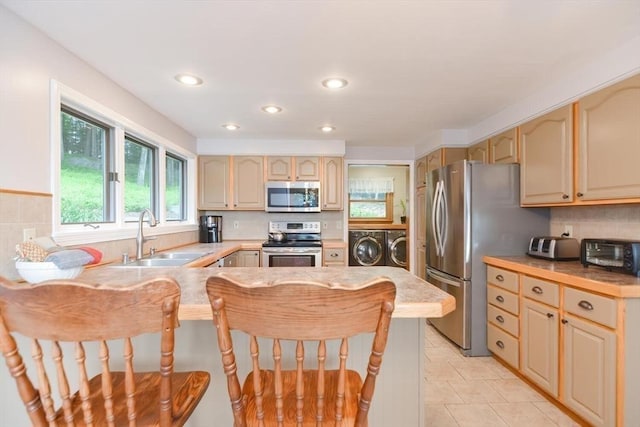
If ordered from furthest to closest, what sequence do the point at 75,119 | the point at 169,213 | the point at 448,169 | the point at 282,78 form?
the point at 169,213 < the point at 448,169 < the point at 282,78 < the point at 75,119

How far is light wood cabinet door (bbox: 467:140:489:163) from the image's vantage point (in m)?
3.33

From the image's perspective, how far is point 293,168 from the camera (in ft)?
13.6

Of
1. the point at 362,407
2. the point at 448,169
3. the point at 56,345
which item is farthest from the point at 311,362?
the point at 448,169

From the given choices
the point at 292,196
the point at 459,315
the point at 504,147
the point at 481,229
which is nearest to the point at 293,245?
the point at 292,196

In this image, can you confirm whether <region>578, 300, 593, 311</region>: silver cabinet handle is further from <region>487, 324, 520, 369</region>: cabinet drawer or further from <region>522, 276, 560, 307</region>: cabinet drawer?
<region>487, 324, 520, 369</region>: cabinet drawer

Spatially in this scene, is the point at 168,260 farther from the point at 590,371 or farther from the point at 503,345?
the point at 590,371

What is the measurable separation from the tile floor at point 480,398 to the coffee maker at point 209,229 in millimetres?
2705

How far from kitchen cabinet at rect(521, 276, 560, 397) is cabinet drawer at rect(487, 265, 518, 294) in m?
0.10

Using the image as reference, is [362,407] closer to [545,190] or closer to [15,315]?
[15,315]

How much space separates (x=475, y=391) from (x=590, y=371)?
738 millimetres

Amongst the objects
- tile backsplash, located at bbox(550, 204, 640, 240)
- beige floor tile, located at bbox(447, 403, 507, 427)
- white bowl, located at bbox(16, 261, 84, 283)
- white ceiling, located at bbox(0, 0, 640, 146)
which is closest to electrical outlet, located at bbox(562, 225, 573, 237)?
tile backsplash, located at bbox(550, 204, 640, 240)

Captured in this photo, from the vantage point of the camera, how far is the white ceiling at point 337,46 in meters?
1.52

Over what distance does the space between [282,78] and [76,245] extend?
5.45 feet

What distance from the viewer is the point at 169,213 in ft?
11.8
